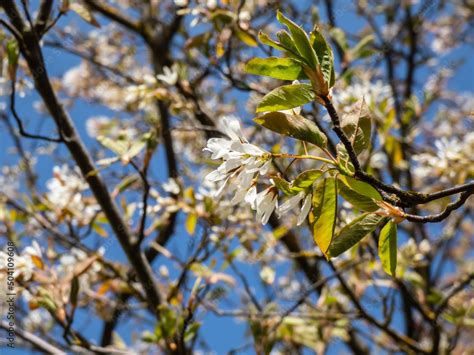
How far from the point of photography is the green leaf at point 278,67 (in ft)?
2.19

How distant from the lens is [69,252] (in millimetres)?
2078

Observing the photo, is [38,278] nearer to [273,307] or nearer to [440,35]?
[273,307]

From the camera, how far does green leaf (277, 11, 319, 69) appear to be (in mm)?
647

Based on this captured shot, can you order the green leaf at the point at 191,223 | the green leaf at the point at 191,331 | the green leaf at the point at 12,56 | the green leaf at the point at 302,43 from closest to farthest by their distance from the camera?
the green leaf at the point at 302,43 → the green leaf at the point at 12,56 → the green leaf at the point at 191,331 → the green leaf at the point at 191,223

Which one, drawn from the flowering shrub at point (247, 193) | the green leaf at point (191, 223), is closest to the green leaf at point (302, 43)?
the flowering shrub at point (247, 193)

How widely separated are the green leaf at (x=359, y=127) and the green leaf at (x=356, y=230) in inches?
3.8

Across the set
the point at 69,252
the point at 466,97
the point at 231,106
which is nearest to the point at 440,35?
the point at 466,97

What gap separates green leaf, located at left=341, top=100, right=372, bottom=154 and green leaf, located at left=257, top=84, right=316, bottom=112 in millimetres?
94

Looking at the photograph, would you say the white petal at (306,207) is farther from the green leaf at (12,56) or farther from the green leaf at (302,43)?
the green leaf at (12,56)

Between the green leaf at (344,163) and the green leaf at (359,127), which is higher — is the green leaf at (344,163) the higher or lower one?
the lower one

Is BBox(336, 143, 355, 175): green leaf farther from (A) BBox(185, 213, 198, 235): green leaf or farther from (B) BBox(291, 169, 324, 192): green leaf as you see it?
(A) BBox(185, 213, 198, 235): green leaf

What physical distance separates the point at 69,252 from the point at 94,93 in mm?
2077

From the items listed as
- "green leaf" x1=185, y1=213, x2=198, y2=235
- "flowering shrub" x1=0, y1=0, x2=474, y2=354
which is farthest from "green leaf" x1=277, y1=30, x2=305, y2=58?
"green leaf" x1=185, y1=213, x2=198, y2=235

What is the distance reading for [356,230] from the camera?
732 mm
